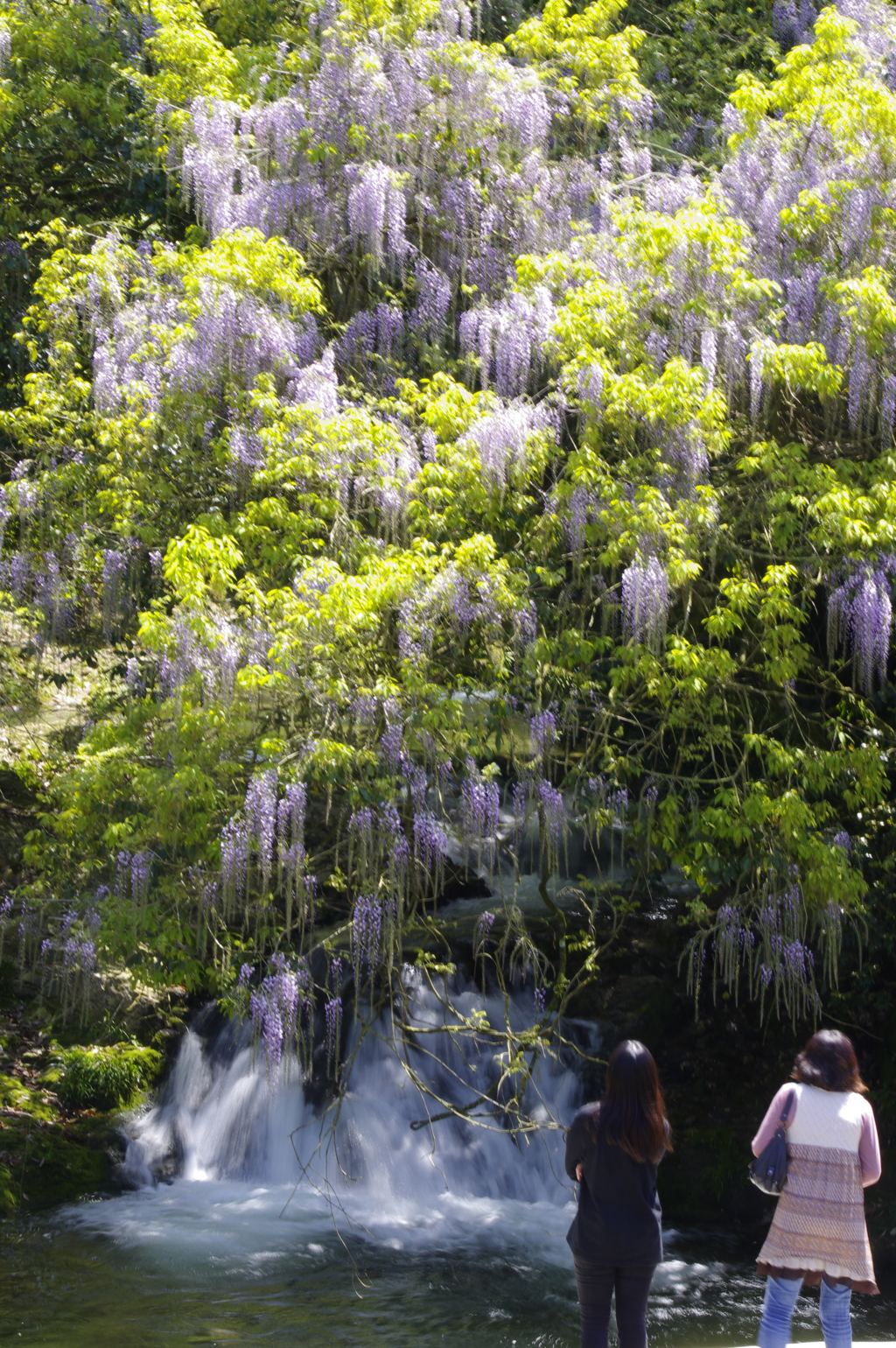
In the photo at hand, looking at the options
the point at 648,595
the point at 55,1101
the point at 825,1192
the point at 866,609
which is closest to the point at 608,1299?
the point at 825,1192

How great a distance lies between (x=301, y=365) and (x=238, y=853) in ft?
10.7

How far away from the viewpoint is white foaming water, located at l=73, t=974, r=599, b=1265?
6.53 meters

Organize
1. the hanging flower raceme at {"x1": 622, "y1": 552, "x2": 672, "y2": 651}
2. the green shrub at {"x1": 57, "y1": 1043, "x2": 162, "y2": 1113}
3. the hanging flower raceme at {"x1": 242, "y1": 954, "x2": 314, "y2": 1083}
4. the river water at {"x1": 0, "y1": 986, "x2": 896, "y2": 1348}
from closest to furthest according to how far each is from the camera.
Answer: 1. the river water at {"x1": 0, "y1": 986, "x2": 896, "y2": 1348}
2. the hanging flower raceme at {"x1": 242, "y1": 954, "x2": 314, "y2": 1083}
3. the hanging flower raceme at {"x1": 622, "y1": 552, "x2": 672, "y2": 651}
4. the green shrub at {"x1": 57, "y1": 1043, "x2": 162, "y2": 1113}

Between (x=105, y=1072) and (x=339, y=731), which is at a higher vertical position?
(x=339, y=731)

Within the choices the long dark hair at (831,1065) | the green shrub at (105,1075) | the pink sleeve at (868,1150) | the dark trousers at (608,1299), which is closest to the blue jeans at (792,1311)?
the pink sleeve at (868,1150)

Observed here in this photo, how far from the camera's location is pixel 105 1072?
7695 mm

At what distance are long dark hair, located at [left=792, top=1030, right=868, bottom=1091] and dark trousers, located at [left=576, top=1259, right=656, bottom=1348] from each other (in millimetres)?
726

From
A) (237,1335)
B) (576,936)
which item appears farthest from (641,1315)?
(576,936)

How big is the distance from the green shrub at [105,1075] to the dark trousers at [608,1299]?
4.94m

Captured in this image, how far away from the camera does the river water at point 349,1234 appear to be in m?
5.37

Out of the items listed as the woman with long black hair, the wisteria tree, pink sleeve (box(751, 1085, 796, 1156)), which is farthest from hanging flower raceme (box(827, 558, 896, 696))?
the woman with long black hair

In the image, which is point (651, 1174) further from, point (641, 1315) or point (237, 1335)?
point (237, 1335)

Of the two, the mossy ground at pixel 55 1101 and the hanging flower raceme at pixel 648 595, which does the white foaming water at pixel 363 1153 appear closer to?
the mossy ground at pixel 55 1101

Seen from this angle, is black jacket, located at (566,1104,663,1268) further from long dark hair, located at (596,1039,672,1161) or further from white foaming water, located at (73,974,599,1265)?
white foaming water, located at (73,974,599,1265)
